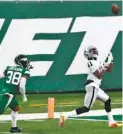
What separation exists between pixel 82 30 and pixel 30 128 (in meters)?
9.54

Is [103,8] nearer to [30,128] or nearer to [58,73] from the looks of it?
[58,73]

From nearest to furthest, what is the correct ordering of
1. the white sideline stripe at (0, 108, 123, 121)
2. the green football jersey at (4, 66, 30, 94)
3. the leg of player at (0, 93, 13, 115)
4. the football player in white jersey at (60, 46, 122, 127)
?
the leg of player at (0, 93, 13, 115) → the green football jersey at (4, 66, 30, 94) → the football player in white jersey at (60, 46, 122, 127) → the white sideline stripe at (0, 108, 123, 121)

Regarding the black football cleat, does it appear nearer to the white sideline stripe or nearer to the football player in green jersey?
the football player in green jersey

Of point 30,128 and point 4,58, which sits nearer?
point 30,128

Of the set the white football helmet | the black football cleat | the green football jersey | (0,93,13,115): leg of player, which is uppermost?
the white football helmet

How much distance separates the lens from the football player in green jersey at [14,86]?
42.2 ft

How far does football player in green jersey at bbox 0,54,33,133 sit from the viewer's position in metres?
12.9

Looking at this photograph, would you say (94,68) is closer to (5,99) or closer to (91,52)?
Result: (91,52)

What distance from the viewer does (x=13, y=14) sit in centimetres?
2200

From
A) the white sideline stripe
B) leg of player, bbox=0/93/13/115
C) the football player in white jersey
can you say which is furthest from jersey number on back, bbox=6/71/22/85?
the white sideline stripe

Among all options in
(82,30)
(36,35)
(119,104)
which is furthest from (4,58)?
(119,104)

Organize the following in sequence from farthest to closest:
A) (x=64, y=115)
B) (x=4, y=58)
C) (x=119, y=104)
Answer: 1. (x=4, y=58)
2. (x=119, y=104)
3. (x=64, y=115)

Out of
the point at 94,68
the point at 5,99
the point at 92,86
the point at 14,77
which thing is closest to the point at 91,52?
the point at 94,68

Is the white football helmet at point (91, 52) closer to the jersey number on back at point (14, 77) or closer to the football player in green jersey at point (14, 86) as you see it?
the football player in green jersey at point (14, 86)
